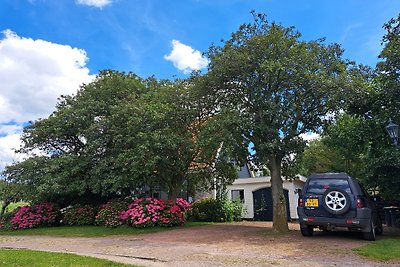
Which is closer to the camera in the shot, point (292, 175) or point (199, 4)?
point (199, 4)

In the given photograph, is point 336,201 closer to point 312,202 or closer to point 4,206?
point 312,202

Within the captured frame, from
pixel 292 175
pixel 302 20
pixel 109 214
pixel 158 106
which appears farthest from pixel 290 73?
pixel 109 214

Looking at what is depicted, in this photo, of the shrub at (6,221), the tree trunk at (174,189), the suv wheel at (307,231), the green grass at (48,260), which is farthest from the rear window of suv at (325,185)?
the shrub at (6,221)

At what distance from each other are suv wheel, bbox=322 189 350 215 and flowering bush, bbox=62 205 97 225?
41.9ft

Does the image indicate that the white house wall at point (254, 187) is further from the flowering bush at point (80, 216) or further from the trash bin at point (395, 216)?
the flowering bush at point (80, 216)

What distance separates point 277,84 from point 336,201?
16.6 feet

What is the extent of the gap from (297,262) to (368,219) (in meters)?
3.64

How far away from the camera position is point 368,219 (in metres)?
9.27

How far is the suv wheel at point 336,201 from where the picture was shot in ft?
30.3

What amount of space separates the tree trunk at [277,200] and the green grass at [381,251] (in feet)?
12.6

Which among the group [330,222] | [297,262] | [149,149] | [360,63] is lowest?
[297,262]

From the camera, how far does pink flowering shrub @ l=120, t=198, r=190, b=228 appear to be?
49.0 feet

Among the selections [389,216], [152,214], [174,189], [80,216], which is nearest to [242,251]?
[152,214]

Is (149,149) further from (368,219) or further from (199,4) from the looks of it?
(368,219)
